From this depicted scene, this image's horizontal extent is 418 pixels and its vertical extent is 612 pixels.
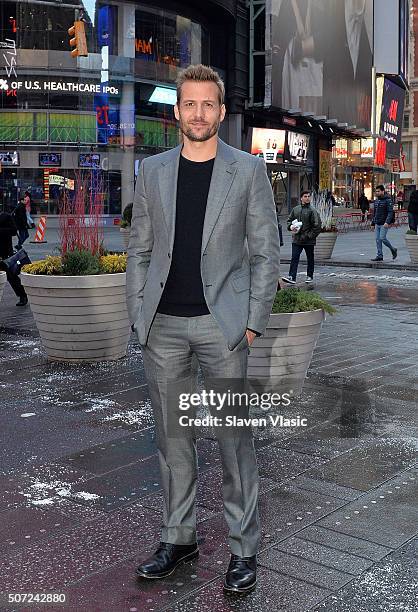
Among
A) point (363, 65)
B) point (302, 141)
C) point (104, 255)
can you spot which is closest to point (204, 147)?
point (104, 255)

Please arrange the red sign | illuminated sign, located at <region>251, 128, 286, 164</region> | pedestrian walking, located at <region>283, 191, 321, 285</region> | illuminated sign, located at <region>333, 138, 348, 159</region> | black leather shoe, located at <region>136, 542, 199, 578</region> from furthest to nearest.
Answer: the red sign → illuminated sign, located at <region>333, 138, 348, 159</region> → illuminated sign, located at <region>251, 128, 286, 164</region> → pedestrian walking, located at <region>283, 191, 321, 285</region> → black leather shoe, located at <region>136, 542, 199, 578</region>

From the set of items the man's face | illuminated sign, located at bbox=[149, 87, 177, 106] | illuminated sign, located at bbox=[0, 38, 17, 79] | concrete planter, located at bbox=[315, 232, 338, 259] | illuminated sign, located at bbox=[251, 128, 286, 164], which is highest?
illuminated sign, located at bbox=[0, 38, 17, 79]

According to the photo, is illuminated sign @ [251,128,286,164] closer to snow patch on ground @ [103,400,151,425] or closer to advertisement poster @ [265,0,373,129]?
advertisement poster @ [265,0,373,129]

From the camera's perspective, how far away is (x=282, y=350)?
653 centimetres

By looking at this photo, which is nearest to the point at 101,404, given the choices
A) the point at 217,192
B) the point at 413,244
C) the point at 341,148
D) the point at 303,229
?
the point at 217,192

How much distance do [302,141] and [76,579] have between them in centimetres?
5286

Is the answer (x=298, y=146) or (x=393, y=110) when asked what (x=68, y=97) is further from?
(x=393, y=110)

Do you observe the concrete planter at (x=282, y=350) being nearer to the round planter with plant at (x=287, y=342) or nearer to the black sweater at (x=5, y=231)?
the round planter with plant at (x=287, y=342)

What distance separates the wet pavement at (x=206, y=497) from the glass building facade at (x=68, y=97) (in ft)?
114

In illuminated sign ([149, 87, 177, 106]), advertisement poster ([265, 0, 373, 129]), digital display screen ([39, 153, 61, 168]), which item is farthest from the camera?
advertisement poster ([265, 0, 373, 129])

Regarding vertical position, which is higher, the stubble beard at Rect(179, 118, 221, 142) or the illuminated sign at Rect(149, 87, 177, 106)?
the illuminated sign at Rect(149, 87, 177, 106)

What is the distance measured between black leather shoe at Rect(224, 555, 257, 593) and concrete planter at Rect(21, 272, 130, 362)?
4.88 metres

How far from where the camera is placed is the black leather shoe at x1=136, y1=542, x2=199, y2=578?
11.8 feet


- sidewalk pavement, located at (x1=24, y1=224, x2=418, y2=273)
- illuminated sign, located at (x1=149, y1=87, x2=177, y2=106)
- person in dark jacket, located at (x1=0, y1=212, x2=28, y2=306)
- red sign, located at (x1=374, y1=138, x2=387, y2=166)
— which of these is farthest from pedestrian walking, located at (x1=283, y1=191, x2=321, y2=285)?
red sign, located at (x1=374, y1=138, x2=387, y2=166)
